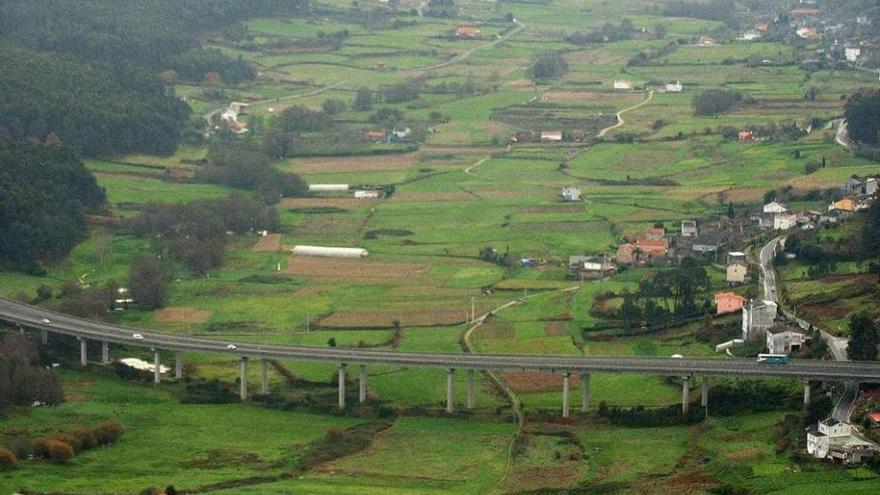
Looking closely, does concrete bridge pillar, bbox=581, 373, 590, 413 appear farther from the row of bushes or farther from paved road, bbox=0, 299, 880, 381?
the row of bushes

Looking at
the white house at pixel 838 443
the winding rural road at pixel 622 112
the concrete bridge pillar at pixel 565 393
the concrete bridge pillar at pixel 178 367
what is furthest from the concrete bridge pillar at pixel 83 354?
the winding rural road at pixel 622 112

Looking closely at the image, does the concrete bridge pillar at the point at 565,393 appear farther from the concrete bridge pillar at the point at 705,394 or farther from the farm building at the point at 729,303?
the farm building at the point at 729,303

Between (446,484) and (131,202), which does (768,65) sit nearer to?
(131,202)

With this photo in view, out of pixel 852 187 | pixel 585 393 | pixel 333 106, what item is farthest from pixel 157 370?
pixel 333 106

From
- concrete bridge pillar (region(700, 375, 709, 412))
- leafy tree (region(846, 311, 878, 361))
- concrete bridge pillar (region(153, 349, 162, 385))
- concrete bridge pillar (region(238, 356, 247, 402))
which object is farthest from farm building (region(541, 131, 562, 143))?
concrete bridge pillar (region(700, 375, 709, 412))

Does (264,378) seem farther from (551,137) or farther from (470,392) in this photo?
(551,137)

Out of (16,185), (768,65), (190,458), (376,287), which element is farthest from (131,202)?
(768,65)
